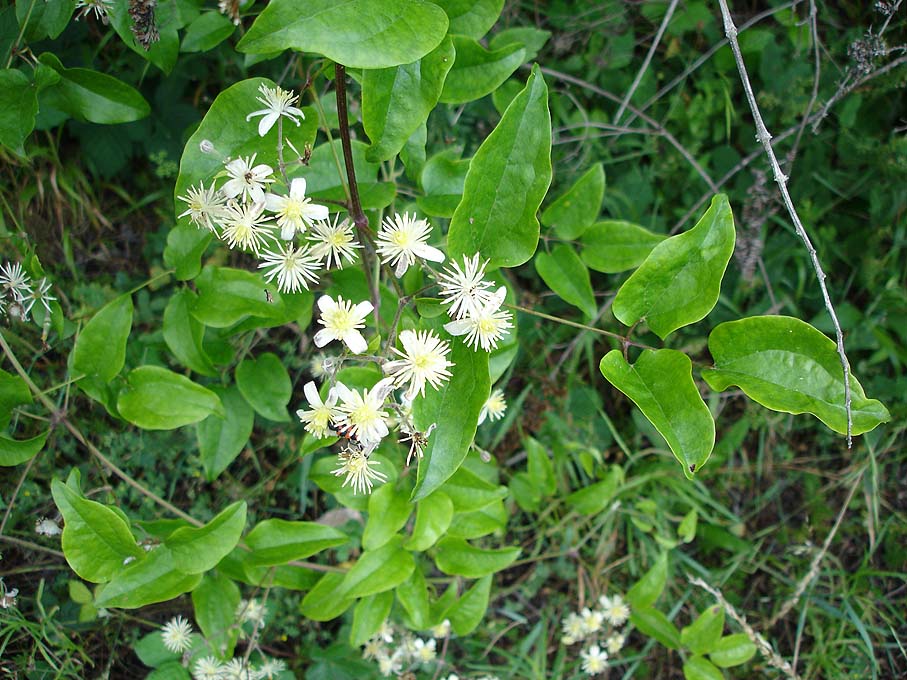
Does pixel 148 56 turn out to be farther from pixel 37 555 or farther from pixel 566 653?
pixel 566 653

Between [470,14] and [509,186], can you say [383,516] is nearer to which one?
A: [509,186]

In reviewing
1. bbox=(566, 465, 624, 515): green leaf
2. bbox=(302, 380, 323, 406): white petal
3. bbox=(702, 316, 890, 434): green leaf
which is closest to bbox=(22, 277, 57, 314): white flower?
bbox=(302, 380, 323, 406): white petal

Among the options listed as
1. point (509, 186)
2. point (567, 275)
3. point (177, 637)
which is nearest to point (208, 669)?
point (177, 637)

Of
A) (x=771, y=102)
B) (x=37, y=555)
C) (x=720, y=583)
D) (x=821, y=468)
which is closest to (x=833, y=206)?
(x=771, y=102)

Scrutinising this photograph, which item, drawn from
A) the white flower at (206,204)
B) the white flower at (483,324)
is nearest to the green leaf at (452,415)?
the white flower at (483,324)

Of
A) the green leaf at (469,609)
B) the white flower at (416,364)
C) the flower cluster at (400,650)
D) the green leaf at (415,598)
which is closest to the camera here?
the white flower at (416,364)

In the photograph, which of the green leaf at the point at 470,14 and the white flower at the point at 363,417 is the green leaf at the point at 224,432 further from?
the green leaf at the point at 470,14
